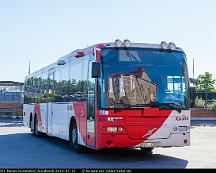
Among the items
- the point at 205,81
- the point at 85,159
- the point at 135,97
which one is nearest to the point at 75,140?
the point at 85,159

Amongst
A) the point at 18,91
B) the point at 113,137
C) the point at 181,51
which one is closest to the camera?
the point at 113,137

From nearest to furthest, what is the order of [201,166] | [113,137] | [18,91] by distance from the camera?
[201,166], [113,137], [18,91]

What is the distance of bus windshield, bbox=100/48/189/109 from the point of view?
1384cm

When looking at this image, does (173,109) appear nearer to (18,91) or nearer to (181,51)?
(181,51)

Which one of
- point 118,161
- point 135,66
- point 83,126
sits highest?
point 135,66

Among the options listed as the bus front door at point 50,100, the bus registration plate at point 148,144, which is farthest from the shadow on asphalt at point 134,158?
the bus front door at point 50,100

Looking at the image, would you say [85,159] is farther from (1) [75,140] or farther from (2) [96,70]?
(2) [96,70]

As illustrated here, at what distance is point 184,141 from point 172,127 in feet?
1.78

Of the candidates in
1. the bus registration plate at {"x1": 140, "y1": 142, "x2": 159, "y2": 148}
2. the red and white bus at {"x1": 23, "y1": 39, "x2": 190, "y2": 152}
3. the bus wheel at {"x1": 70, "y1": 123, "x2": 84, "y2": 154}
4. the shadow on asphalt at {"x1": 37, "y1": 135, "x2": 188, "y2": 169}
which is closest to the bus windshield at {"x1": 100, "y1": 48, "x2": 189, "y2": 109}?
the red and white bus at {"x1": 23, "y1": 39, "x2": 190, "y2": 152}

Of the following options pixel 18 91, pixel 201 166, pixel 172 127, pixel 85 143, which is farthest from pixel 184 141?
pixel 18 91

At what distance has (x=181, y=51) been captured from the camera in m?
14.8

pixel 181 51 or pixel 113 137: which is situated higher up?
pixel 181 51

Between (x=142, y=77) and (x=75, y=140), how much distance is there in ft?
12.6

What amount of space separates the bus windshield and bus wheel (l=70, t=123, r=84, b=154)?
296 cm
